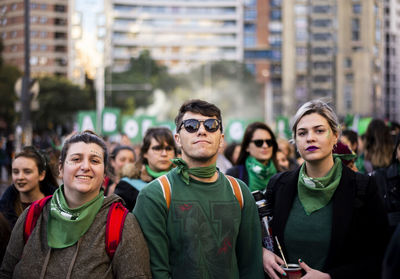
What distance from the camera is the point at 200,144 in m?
3.27

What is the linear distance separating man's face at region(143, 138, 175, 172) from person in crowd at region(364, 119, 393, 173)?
93.5 inches

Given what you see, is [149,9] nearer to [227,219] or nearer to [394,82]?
[394,82]

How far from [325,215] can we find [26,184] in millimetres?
2657

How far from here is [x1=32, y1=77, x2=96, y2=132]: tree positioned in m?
59.9

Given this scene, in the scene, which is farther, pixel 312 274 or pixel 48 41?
pixel 48 41

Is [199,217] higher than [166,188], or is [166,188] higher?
[166,188]

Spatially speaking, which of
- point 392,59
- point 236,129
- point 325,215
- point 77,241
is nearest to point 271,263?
point 325,215

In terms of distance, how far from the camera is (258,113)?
8881 cm

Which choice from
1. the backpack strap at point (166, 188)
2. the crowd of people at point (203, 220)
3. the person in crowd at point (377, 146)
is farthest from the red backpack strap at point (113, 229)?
the person in crowd at point (377, 146)

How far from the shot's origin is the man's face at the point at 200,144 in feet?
10.7

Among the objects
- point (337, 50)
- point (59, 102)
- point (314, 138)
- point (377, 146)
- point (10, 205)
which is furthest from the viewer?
point (337, 50)

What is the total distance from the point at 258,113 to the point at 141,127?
7418cm

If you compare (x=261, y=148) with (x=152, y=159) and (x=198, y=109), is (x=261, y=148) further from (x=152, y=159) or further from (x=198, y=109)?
(x=198, y=109)

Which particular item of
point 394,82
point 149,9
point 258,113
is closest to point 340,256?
point 258,113
